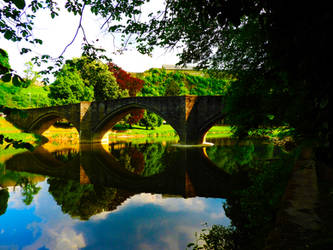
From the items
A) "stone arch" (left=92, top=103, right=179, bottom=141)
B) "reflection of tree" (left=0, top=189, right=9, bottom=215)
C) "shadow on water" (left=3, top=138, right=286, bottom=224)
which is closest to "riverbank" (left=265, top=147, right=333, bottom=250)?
"shadow on water" (left=3, top=138, right=286, bottom=224)

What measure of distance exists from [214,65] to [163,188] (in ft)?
16.1

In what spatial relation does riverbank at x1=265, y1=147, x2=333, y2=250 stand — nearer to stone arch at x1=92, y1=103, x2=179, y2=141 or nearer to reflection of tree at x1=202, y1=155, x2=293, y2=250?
reflection of tree at x1=202, y1=155, x2=293, y2=250

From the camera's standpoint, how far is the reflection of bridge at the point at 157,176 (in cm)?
841

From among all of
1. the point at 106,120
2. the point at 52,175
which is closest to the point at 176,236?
the point at 52,175

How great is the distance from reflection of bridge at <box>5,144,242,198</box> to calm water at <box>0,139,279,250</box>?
35mm

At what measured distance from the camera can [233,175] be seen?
10.3 m

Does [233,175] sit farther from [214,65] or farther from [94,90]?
[94,90]

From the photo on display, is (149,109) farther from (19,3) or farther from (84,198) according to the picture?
(19,3)

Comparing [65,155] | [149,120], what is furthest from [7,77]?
[149,120]

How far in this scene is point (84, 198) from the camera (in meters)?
7.37

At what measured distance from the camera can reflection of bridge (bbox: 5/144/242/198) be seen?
27.6 feet

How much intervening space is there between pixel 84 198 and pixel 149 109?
17929mm

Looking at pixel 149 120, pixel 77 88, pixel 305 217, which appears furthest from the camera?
pixel 149 120

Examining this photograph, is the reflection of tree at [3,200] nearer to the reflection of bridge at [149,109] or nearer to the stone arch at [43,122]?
the reflection of bridge at [149,109]
